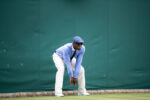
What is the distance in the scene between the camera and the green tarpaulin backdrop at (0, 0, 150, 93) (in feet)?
33.7

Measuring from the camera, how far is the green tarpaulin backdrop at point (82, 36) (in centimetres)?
1027

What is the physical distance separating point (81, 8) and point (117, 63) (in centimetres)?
177

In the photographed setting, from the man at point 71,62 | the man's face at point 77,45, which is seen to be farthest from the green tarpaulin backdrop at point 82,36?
the man's face at point 77,45

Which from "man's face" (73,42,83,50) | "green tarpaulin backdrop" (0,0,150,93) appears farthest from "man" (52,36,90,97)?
"green tarpaulin backdrop" (0,0,150,93)

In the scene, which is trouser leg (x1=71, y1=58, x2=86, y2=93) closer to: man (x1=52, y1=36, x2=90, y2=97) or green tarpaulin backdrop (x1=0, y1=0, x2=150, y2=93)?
man (x1=52, y1=36, x2=90, y2=97)

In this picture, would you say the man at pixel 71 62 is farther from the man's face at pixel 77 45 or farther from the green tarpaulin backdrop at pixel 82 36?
the green tarpaulin backdrop at pixel 82 36

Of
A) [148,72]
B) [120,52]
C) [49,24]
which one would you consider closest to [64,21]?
[49,24]

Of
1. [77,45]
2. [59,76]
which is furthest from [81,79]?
[77,45]

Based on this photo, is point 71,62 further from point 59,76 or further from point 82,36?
point 82,36

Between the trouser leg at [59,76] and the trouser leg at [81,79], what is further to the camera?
the trouser leg at [81,79]

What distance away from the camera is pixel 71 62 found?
10031 millimetres

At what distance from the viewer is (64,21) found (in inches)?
424

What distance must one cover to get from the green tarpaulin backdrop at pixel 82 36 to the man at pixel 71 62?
2.36ft

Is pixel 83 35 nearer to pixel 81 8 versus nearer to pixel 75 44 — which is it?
pixel 81 8
